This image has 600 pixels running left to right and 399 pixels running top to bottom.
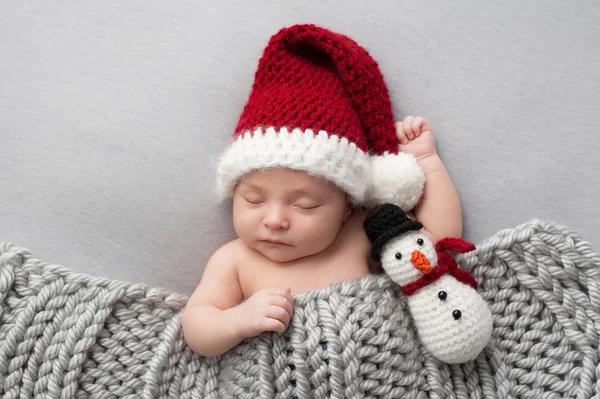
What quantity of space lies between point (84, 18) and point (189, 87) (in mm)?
254

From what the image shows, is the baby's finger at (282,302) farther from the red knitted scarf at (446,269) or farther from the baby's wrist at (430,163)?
the baby's wrist at (430,163)

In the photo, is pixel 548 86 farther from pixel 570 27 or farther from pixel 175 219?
pixel 175 219

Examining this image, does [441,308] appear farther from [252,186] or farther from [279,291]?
[252,186]

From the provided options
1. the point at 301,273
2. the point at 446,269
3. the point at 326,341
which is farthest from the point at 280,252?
the point at 446,269

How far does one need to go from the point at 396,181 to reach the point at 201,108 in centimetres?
41

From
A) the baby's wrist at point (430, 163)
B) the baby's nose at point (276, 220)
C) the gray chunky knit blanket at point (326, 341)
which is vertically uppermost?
the baby's wrist at point (430, 163)

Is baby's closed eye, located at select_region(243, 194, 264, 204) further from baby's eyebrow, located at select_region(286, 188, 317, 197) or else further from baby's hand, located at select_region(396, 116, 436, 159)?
baby's hand, located at select_region(396, 116, 436, 159)

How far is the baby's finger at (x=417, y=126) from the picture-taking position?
105 centimetres

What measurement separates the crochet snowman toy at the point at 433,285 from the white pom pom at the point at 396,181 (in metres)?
0.05

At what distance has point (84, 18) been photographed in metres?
1.08

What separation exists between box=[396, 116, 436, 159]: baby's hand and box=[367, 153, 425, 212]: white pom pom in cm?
4

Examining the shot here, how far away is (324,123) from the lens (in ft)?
3.07

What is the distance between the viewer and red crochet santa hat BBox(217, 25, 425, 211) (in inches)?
36.2

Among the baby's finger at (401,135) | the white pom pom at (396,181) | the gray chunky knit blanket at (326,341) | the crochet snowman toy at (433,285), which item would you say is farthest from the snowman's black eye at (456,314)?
the baby's finger at (401,135)
